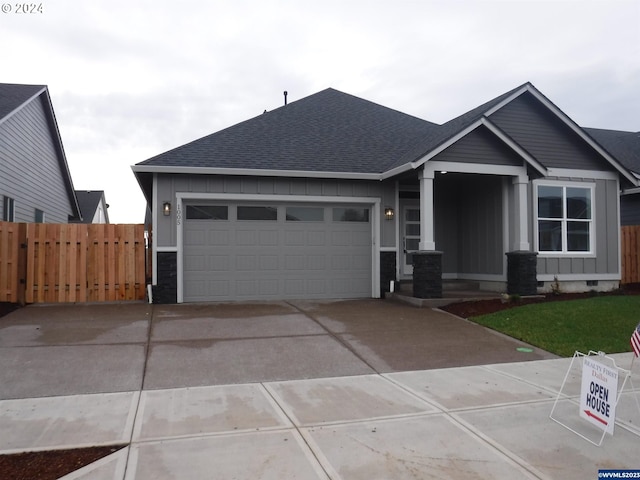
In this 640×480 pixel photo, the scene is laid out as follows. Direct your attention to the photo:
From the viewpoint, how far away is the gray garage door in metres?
11.6

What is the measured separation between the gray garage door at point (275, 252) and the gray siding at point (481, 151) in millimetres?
2646

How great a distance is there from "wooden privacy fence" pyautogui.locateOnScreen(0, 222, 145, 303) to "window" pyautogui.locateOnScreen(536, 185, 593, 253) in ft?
33.1

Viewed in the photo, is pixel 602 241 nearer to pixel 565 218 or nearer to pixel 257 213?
pixel 565 218

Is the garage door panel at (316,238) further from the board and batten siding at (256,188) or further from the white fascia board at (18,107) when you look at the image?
the white fascia board at (18,107)

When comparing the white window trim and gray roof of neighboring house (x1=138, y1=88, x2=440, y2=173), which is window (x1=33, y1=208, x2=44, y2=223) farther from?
the white window trim

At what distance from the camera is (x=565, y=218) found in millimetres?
12844

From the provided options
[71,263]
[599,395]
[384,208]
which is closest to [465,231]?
[384,208]

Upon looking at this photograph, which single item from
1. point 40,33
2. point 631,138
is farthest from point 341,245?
point 631,138

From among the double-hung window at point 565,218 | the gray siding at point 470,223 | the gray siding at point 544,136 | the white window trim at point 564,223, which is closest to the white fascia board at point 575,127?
the gray siding at point 544,136

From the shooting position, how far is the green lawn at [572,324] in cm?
751

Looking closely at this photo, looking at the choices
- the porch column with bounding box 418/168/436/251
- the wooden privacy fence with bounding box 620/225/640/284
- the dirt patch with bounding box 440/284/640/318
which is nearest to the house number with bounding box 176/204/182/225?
the porch column with bounding box 418/168/436/251

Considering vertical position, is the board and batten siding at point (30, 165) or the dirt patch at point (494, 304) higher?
the board and batten siding at point (30, 165)

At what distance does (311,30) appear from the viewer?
1194cm

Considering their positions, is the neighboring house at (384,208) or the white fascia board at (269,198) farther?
the white fascia board at (269,198)
